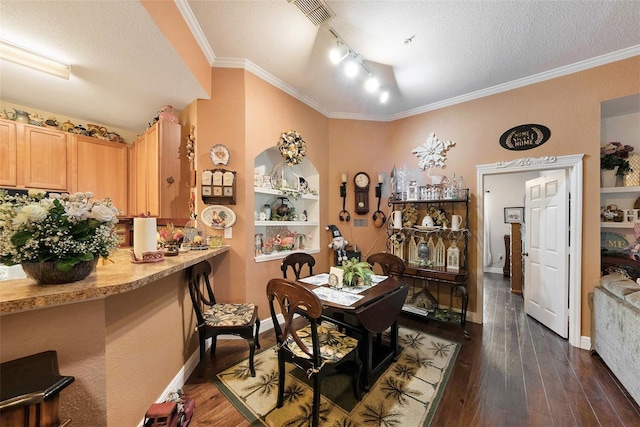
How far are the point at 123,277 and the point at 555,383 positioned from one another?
3184 millimetres

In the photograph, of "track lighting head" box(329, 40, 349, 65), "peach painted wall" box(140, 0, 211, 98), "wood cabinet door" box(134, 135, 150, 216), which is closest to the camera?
"peach painted wall" box(140, 0, 211, 98)

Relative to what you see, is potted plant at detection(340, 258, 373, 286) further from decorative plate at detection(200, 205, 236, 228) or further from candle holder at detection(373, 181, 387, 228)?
candle holder at detection(373, 181, 387, 228)

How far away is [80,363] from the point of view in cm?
112

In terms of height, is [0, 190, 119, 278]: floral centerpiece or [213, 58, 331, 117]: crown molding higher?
[213, 58, 331, 117]: crown molding

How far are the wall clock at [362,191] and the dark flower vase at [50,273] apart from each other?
3.13 meters

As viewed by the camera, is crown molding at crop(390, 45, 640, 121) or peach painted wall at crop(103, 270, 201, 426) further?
crown molding at crop(390, 45, 640, 121)

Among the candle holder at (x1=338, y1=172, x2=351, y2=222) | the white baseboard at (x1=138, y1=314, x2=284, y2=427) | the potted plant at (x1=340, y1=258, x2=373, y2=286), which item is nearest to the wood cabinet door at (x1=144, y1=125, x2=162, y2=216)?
the white baseboard at (x1=138, y1=314, x2=284, y2=427)

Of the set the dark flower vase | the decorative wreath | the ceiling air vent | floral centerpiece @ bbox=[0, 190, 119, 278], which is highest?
the ceiling air vent

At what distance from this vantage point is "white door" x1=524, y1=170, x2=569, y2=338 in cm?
259

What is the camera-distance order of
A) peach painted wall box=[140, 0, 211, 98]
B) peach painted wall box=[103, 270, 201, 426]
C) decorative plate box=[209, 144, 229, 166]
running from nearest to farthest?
peach painted wall box=[103, 270, 201, 426]
peach painted wall box=[140, 0, 211, 98]
decorative plate box=[209, 144, 229, 166]

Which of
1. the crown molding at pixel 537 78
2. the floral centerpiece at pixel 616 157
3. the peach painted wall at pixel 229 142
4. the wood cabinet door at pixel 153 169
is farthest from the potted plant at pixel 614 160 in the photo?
the wood cabinet door at pixel 153 169

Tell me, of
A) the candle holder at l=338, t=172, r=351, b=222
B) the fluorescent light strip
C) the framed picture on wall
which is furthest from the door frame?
the fluorescent light strip

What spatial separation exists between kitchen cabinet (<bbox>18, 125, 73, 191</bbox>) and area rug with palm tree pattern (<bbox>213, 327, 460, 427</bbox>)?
2723 millimetres

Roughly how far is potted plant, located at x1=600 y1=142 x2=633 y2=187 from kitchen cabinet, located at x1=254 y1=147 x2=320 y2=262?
10.7 feet
